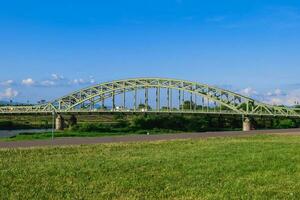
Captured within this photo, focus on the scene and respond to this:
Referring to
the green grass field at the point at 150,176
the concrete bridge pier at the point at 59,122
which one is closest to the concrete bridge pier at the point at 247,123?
the concrete bridge pier at the point at 59,122

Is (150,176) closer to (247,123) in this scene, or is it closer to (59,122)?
(247,123)

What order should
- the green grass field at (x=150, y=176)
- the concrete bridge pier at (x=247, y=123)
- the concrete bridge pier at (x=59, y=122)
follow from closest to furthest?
the green grass field at (x=150, y=176) < the concrete bridge pier at (x=247, y=123) < the concrete bridge pier at (x=59, y=122)

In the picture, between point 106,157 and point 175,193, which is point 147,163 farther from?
point 175,193

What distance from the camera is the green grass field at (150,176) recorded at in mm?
9781

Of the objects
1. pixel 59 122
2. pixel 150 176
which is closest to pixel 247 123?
pixel 59 122

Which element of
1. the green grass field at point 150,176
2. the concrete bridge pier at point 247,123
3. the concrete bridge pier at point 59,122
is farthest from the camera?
the concrete bridge pier at point 59,122

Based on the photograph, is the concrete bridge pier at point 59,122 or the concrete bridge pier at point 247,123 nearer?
the concrete bridge pier at point 247,123

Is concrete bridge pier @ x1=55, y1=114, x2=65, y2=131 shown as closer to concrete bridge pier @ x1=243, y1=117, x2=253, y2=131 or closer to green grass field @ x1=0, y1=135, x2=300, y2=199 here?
concrete bridge pier @ x1=243, y1=117, x2=253, y2=131

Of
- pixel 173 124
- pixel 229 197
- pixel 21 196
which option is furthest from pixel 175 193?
pixel 173 124

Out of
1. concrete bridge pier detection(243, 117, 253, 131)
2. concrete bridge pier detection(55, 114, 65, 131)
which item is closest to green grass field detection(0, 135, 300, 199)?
concrete bridge pier detection(243, 117, 253, 131)

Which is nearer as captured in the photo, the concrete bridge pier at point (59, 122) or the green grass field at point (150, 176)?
the green grass field at point (150, 176)

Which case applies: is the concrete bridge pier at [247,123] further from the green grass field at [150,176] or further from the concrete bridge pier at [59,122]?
the green grass field at [150,176]

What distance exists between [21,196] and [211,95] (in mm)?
95569

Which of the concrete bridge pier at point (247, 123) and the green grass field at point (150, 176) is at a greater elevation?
the concrete bridge pier at point (247, 123)
